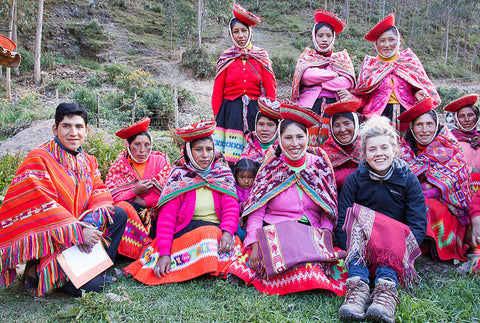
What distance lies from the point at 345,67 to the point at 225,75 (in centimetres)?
171

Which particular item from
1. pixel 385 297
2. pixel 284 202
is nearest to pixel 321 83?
pixel 284 202

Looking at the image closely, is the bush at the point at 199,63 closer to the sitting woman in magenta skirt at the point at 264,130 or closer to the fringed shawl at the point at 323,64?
the fringed shawl at the point at 323,64

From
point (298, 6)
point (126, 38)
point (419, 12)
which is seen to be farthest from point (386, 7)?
point (126, 38)

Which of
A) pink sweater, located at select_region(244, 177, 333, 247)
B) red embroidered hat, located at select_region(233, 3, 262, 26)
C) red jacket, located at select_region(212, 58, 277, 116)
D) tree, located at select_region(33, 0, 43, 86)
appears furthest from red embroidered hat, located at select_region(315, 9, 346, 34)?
tree, located at select_region(33, 0, 43, 86)

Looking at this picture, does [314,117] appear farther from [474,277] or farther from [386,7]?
[386,7]

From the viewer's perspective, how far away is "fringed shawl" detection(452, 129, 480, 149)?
4179 mm

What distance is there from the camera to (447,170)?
369 cm

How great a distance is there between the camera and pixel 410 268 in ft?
9.29

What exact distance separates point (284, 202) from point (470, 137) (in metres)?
2.68

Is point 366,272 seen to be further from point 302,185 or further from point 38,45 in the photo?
point 38,45

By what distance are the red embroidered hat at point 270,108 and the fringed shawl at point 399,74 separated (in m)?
1.16

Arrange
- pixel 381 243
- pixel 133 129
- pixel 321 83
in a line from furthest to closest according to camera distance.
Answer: pixel 321 83 → pixel 133 129 → pixel 381 243

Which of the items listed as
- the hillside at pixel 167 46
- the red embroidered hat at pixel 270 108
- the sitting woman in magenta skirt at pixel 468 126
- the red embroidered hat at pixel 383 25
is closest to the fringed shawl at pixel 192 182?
the red embroidered hat at pixel 270 108

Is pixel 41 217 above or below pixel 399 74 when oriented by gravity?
below
